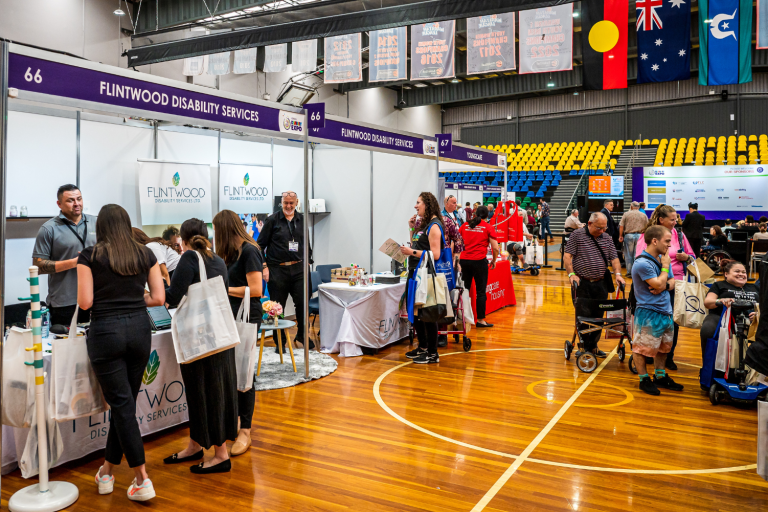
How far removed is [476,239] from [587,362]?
2074 millimetres

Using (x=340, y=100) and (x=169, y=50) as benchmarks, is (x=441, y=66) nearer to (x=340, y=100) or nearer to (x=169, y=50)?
(x=169, y=50)

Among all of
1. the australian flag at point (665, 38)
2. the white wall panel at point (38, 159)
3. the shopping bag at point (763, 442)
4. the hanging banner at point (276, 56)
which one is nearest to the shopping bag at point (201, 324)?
Answer: the shopping bag at point (763, 442)

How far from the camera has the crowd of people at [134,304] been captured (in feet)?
8.70

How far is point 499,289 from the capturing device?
853cm

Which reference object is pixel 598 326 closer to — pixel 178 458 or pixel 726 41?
pixel 178 458

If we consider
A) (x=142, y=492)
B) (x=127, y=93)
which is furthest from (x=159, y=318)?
(x=127, y=93)

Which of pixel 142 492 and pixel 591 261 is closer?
pixel 142 492

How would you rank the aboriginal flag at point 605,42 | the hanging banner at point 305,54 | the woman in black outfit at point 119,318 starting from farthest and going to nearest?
the hanging banner at point 305,54
the aboriginal flag at point 605,42
the woman in black outfit at point 119,318

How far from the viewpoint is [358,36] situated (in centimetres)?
1003

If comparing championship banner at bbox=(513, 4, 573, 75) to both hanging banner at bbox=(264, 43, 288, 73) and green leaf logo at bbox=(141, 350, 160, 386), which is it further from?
green leaf logo at bbox=(141, 350, 160, 386)

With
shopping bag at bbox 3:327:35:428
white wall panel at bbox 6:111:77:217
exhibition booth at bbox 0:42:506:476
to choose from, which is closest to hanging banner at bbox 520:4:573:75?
exhibition booth at bbox 0:42:506:476

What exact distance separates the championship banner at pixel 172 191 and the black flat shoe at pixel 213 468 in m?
4.13

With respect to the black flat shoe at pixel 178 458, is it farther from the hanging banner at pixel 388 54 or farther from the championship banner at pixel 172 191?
the hanging banner at pixel 388 54

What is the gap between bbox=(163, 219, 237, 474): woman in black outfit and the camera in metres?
2.98
